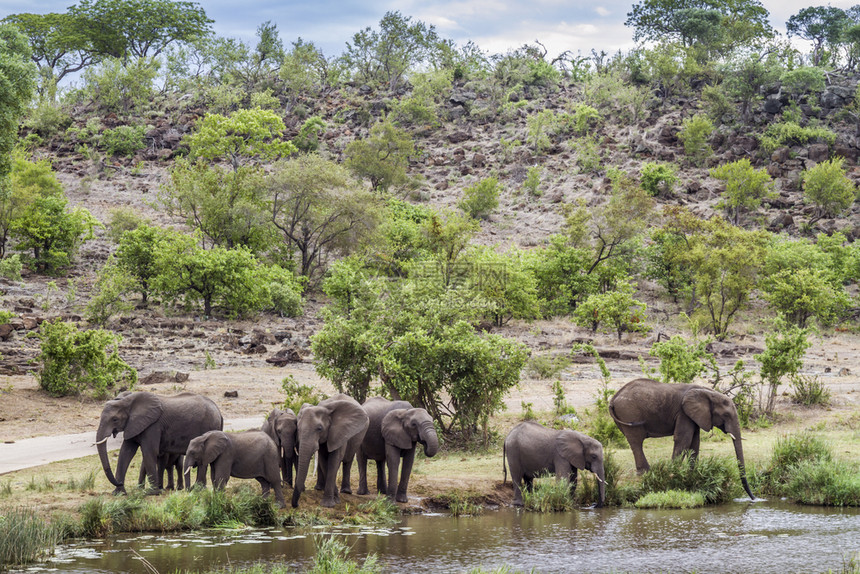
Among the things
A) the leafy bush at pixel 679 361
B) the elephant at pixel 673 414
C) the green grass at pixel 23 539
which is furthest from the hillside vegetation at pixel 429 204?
the green grass at pixel 23 539

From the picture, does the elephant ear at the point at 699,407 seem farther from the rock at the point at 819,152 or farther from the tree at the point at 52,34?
the tree at the point at 52,34

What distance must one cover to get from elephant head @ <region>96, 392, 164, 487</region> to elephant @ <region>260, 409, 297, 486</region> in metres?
1.87

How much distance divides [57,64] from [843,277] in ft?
280

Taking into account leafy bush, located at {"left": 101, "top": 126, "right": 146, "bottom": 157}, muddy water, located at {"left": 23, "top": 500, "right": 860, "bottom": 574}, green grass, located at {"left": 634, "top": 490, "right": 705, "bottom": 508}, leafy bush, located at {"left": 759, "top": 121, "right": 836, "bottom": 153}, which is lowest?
green grass, located at {"left": 634, "top": 490, "right": 705, "bottom": 508}

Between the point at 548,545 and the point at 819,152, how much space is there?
65097mm

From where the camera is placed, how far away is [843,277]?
49.1 meters

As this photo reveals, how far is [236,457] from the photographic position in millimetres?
12680

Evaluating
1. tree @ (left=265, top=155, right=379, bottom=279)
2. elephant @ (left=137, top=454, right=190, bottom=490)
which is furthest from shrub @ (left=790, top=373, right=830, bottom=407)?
tree @ (left=265, top=155, right=379, bottom=279)

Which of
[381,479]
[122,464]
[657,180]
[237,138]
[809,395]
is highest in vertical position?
[237,138]

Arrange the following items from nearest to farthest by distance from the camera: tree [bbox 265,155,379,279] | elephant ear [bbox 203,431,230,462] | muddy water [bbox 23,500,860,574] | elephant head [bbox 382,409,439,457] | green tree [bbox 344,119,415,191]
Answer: muddy water [bbox 23,500,860,574]
elephant ear [bbox 203,431,230,462]
elephant head [bbox 382,409,439,457]
tree [bbox 265,155,379,279]
green tree [bbox 344,119,415,191]

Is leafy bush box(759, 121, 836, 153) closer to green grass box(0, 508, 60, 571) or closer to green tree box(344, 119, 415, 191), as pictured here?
green tree box(344, 119, 415, 191)

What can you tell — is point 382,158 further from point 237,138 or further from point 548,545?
point 548,545

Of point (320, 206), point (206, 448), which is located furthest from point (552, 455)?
point (320, 206)

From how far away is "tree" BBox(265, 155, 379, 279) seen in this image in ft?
162
